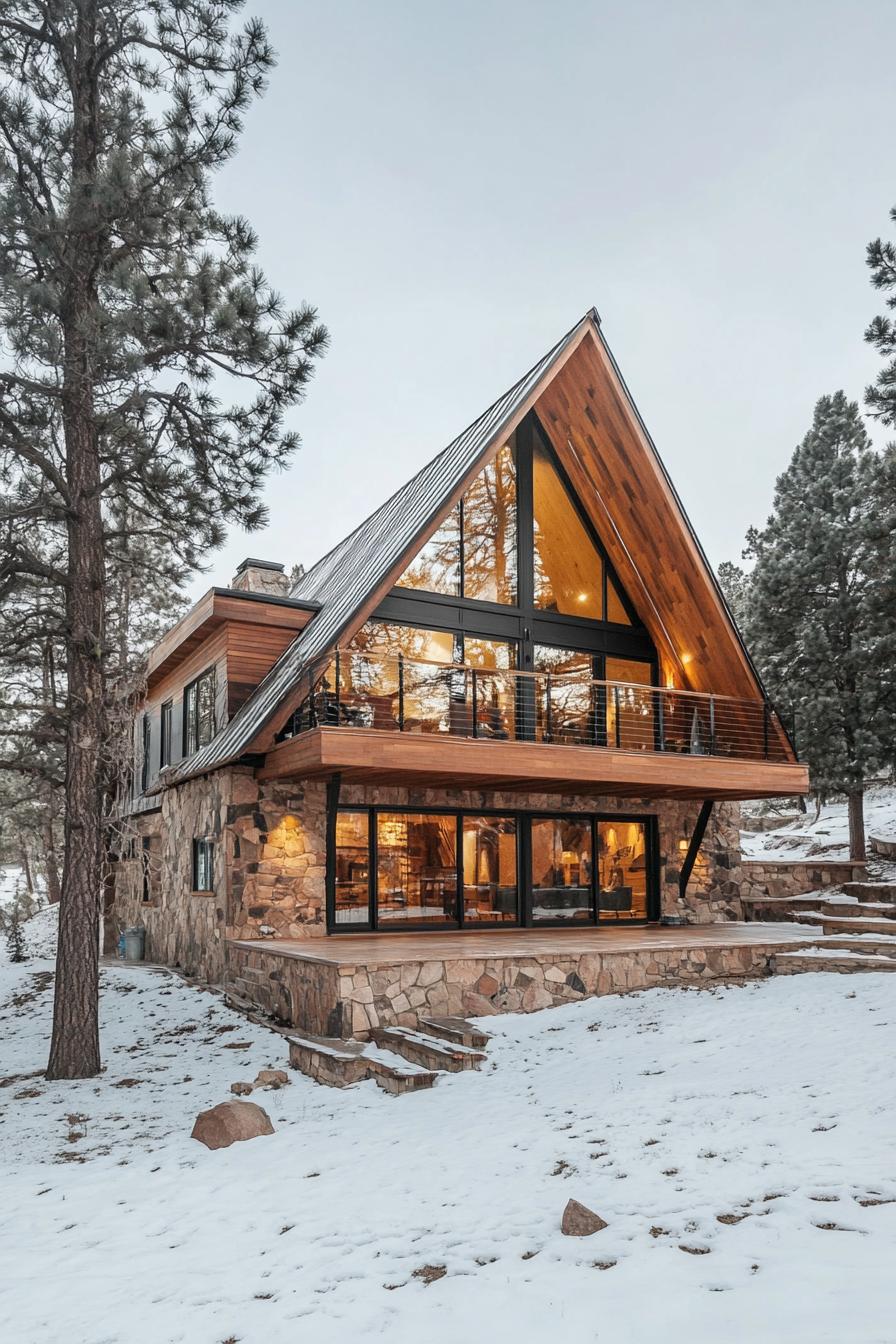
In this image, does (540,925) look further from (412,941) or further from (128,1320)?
(128,1320)

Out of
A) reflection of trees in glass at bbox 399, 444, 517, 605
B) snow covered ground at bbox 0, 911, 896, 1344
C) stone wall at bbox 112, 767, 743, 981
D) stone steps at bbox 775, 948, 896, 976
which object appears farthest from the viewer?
reflection of trees in glass at bbox 399, 444, 517, 605

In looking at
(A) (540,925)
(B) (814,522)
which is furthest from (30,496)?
(B) (814,522)

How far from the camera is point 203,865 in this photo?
43.0ft

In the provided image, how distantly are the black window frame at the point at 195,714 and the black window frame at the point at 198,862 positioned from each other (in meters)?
1.40

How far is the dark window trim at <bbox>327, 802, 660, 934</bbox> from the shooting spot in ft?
40.4

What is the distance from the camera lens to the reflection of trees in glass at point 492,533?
13.4 meters

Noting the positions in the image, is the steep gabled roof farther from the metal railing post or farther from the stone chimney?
the metal railing post

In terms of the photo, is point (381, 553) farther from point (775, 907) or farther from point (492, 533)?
point (775, 907)

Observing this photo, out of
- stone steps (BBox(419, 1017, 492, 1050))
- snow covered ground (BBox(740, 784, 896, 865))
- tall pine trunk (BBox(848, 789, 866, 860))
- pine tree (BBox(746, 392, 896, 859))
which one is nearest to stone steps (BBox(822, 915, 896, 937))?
stone steps (BBox(419, 1017, 492, 1050))

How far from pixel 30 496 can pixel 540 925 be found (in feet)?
28.3

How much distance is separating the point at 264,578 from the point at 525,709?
4.84 metres

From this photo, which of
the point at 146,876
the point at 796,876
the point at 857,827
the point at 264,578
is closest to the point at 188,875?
the point at 146,876

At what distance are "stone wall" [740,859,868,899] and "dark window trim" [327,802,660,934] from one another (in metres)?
2.49

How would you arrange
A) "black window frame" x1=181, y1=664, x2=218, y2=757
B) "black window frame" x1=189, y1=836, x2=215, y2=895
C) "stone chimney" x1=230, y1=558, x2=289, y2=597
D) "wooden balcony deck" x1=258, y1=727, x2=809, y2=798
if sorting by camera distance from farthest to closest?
"stone chimney" x1=230, y1=558, x2=289, y2=597
"black window frame" x1=181, y1=664, x2=218, y2=757
"black window frame" x1=189, y1=836, x2=215, y2=895
"wooden balcony deck" x1=258, y1=727, x2=809, y2=798
